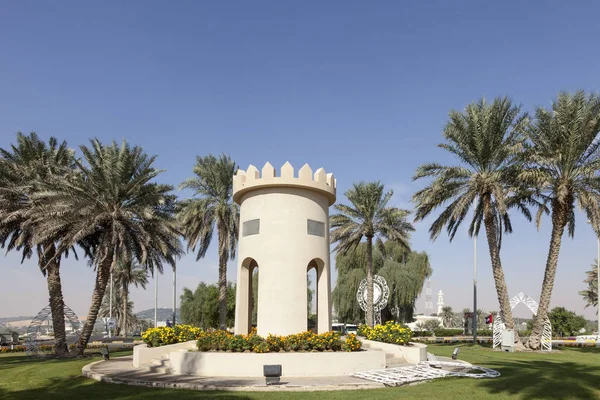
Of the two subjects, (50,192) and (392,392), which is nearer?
(392,392)

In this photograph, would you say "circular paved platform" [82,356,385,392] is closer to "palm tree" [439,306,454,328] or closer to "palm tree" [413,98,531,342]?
"palm tree" [413,98,531,342]

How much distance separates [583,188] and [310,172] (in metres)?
16.6

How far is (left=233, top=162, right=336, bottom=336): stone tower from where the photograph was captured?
18.8 meters

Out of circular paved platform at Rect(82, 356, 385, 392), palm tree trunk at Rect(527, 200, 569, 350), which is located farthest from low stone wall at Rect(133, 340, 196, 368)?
palm tree trunk at Rect(527, 200, 569, 350)

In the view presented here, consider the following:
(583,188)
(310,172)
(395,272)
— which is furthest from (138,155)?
(395,272)

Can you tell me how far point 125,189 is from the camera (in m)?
25.6

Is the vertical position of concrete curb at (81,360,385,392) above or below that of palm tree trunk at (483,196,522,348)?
below

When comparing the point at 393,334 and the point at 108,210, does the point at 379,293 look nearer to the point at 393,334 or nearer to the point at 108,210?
the point at 393,334

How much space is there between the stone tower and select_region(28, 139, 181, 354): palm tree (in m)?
7.33

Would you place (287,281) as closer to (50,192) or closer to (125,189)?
(125,189)

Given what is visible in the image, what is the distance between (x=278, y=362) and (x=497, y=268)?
18.9 metres

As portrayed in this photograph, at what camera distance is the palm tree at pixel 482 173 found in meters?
28.0

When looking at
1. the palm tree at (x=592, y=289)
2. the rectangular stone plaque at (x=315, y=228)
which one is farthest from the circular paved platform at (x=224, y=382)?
the palm tree at (x=592, y=289)

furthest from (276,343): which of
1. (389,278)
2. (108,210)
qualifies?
(389,278)
